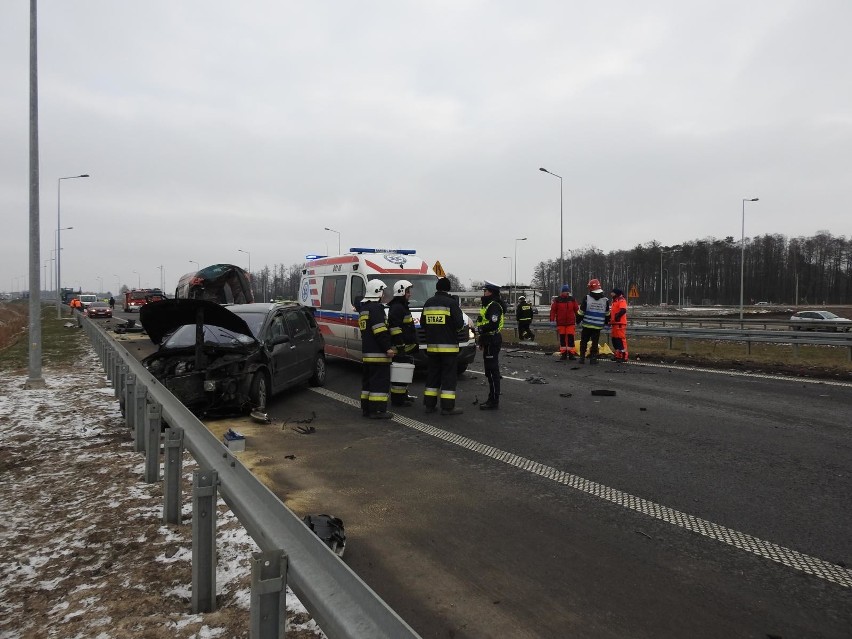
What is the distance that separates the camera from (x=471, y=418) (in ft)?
25.3

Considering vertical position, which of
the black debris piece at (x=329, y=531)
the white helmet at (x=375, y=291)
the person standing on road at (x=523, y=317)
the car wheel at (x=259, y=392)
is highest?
the white helmet at (x=375, y=291)

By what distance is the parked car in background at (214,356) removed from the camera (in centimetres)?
724

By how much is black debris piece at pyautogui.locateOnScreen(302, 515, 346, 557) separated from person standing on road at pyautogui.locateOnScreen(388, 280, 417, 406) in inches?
176

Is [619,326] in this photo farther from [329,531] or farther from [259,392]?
[329,531]

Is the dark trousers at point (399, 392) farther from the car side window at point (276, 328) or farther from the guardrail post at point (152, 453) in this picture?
the guardrail post at point (152, 453)

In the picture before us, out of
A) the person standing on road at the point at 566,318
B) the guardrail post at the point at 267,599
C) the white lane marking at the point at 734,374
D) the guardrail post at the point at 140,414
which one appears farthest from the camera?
the person standing on road at the point at 566,318

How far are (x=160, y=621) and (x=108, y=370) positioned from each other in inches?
365

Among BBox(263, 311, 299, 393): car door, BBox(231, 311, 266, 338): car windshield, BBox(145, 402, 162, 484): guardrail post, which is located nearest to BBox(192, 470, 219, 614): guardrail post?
BBox(145, 402, 162, 484): guardrail post

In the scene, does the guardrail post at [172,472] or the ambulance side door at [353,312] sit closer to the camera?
the guardrail post at [172,472]

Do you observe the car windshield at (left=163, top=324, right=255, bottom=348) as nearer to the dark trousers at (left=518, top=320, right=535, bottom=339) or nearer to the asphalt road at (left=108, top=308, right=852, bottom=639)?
the asphalt road at (left=108, top=308, right=852, bottom=639)

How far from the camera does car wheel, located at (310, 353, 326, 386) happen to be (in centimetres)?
1053

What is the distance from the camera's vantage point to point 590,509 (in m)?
4.39

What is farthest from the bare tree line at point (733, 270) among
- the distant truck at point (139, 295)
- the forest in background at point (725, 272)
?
the distant truck at point (139, 295)

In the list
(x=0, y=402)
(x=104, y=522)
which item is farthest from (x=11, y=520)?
(x=0, y=402)
